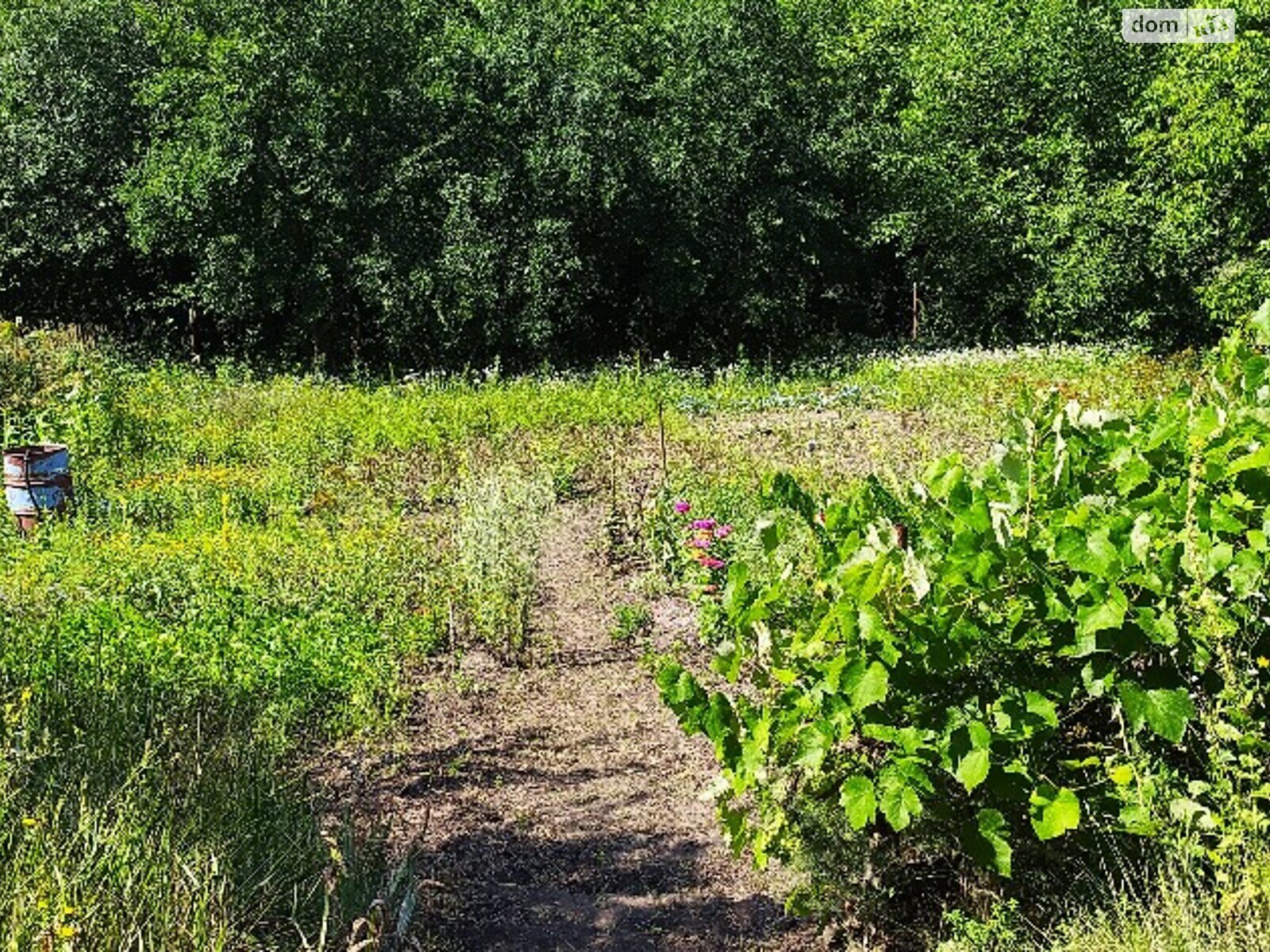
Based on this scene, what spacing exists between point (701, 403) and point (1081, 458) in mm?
10015

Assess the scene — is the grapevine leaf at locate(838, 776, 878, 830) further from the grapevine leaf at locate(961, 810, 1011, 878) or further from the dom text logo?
the dom text logo

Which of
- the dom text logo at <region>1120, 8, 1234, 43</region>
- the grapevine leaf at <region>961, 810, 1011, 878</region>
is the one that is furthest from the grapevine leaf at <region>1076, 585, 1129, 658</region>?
the dom text logo at <region>1120, 8, 1234, 43</region>

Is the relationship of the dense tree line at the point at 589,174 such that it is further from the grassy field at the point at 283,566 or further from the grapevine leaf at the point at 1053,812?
the grapevine leaf at the point at 1053,812

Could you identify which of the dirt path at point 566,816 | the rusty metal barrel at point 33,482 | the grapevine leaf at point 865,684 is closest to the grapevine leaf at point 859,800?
the grapevine leaf at point 865,684

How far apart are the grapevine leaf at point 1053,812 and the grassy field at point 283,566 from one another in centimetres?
22

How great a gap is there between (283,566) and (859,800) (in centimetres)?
465

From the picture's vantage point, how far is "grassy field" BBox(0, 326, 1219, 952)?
301 centimetres

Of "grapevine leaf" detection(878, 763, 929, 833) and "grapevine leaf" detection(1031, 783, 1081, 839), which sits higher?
"grapevine leaf" detection(878, 763, 929, 833)

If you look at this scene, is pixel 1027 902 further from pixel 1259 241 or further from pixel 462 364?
pixel 1259 241

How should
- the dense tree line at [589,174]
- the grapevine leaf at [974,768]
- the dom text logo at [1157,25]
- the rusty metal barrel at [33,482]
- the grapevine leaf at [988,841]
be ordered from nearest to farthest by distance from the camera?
the grapevine leaf at [974,768], the grapevine leaf at [988,841], the rusty metal barrel at [33,482], the dense tree line at [589,174], the dom text logo at [1157,25]

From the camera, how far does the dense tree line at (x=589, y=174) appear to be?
16.6 m

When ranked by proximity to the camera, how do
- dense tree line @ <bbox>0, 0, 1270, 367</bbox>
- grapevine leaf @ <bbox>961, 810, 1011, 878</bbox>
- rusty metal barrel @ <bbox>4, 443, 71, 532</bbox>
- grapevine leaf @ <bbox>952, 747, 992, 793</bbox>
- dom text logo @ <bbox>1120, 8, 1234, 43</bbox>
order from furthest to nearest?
1. dom text logo @ <bbox>1120, 8, 1234, 43</bbox>
2. dense tree line @ <bbox>0, 0, 1270, 367</bbox>
3. rusty metal barrel @ <bbox>4, 443, 71, 532</bbox>
4. grapevine leaf @ <bbox>961, 810, 1011, 878</bbox>
5. grapevine leaf @ <bbox>952, 747, 992, 793</bbox>

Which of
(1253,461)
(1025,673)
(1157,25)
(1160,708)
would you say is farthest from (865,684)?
(1157,25)

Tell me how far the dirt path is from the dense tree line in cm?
1155
